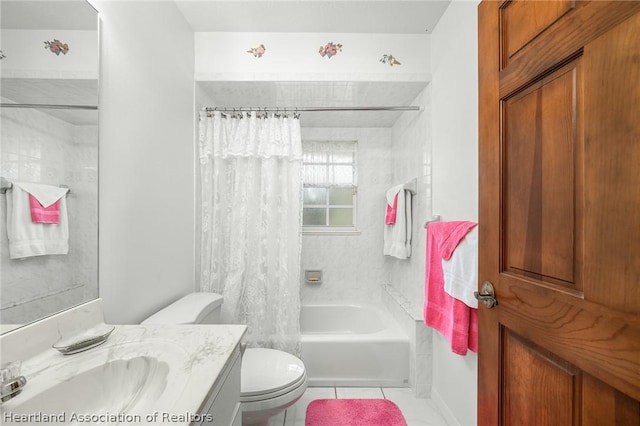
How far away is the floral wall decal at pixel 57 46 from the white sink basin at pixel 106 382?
97 cm

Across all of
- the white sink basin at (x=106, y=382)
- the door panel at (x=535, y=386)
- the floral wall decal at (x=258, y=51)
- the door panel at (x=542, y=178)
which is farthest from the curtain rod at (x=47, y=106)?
the door panel at (x=535, y=386)

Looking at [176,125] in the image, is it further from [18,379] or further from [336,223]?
[336,223]

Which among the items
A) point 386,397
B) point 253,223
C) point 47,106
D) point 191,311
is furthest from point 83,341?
point 386,397

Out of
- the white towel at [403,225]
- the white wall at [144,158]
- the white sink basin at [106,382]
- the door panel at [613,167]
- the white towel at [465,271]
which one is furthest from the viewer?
the white towel at [403,225]

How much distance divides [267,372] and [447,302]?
1.02 metres

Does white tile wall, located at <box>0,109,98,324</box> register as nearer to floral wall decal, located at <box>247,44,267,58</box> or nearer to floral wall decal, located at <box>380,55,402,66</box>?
floral wall decal, located at <box>247,44,267,58</box>

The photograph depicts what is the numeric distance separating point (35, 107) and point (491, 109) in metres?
1.43

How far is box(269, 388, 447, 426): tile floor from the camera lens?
167 centimetres

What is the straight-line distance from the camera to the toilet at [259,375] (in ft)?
4.22

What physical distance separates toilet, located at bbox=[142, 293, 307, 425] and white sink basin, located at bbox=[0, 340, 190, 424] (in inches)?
19.0

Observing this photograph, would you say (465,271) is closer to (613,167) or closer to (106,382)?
Answer: (613,167)

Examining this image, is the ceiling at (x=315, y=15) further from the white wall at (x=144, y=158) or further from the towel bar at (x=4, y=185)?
the towel bar at (x=4, y=185)

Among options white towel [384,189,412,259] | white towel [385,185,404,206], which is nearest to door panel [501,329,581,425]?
white towel [384,189,412,259]

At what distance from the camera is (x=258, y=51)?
6.28 feet
